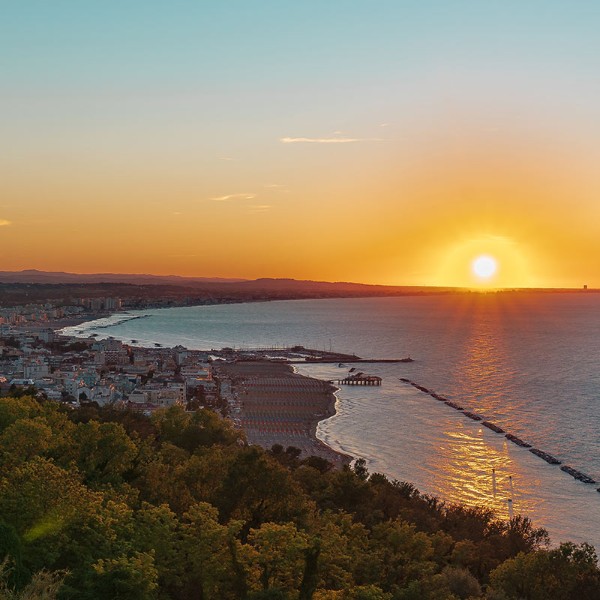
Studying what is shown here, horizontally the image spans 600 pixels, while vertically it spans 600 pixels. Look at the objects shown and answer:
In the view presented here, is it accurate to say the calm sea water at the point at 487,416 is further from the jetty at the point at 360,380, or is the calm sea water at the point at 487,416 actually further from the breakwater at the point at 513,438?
the jetty at the point at 360,380

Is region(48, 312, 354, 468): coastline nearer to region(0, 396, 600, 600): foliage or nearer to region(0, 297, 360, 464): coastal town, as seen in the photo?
region(0, 297, 360, 464): coastal town

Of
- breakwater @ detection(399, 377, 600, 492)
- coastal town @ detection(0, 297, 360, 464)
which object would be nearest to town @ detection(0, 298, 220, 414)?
coastal town @ detection(0, 297, 360, 464)

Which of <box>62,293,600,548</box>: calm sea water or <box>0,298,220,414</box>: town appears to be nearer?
<box>62,293,600,548</box>: calm sea water

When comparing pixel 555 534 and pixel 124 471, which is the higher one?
pixel 124 471

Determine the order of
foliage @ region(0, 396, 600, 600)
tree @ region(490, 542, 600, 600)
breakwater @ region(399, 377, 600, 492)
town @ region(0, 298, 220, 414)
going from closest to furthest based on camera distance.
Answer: foliage @ region(0, 396, 600, 600), tree @ region(490, 542, 600, 600), breakwater @ region(399, 377, 600, 492), town @ region(0, 298, 220, 414)

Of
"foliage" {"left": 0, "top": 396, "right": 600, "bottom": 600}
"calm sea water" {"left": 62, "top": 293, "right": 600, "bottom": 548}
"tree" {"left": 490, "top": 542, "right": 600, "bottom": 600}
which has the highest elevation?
"foliage" {"left": 0, "top": 396, "right": 600, "bottom": 600}

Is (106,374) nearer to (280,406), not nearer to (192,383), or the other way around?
(192,383)

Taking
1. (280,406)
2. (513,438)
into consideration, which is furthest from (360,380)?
(513,438)

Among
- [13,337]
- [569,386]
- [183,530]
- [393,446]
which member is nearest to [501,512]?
[393,446]

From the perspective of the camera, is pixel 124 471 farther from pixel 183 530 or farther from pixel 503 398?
pixel 503 398
